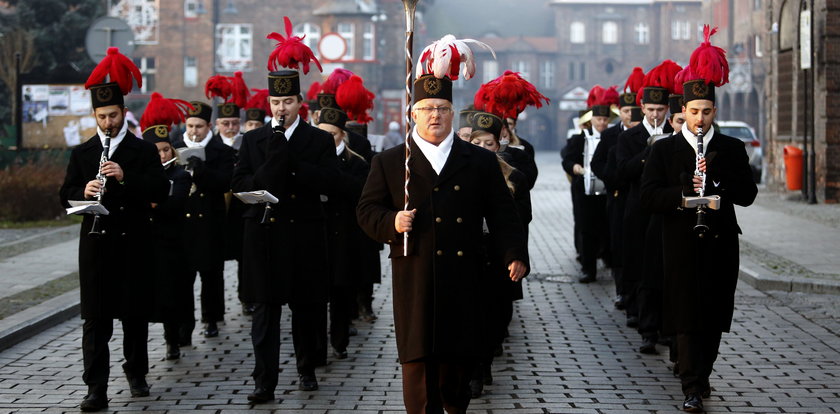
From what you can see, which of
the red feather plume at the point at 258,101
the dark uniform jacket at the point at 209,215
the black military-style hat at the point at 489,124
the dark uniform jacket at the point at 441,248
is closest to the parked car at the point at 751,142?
the red feather plume at the point at 258,101

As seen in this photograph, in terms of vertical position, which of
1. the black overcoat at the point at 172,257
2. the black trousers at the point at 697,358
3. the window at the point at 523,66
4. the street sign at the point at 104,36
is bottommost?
the black trousers at the point at 697,358

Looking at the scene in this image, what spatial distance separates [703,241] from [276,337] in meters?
2.61

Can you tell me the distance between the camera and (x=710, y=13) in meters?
77.2

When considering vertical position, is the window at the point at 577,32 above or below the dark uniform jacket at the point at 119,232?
above

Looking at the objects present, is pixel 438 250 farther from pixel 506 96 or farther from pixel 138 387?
pixel 506 96

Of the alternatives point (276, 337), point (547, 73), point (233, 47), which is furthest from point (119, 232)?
point (547, 73)

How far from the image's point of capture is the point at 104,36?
1712cm

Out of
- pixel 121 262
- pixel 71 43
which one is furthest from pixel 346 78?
pixel 71 43

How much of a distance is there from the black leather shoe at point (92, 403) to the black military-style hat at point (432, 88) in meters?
2.76

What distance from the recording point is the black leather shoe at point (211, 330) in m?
10.6

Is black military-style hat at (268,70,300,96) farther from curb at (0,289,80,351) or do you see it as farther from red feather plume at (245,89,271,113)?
red feather plume at (245,89,271,113)

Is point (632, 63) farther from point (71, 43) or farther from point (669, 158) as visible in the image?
point (669, 158)

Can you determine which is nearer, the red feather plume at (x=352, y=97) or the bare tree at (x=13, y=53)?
the red feather plume at (x=352, y=97)

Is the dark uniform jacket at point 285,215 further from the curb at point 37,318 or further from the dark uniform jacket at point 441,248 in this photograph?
the curb at point 37,318
